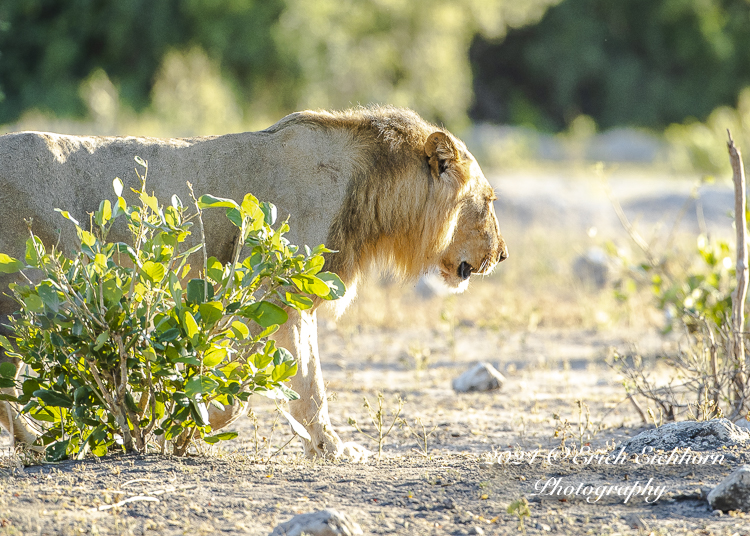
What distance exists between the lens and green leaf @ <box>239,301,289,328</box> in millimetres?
3645

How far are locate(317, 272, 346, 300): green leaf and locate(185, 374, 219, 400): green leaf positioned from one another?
0.58 m

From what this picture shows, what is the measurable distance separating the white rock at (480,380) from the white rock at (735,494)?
321cm

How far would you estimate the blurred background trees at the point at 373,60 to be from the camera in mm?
24844

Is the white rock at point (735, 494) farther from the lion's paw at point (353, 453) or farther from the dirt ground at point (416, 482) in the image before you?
the lion's paw at point (353, 453)

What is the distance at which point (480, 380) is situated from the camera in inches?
260

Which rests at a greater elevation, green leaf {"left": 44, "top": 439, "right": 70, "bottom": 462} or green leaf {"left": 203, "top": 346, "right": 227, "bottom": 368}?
green leaf {"left": 203, "top": 346, "right": 227, "bottom": 368}

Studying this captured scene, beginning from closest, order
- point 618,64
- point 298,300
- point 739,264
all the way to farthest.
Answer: point 298,300 → point 739,264 → point 618,64

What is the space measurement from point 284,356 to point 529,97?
3290 cm

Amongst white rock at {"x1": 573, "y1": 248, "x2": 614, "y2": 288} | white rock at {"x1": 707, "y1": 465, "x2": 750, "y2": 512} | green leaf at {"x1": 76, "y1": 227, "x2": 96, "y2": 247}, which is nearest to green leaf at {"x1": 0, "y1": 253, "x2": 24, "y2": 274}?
green leaf at {"x1": 76, "y1": 227, "x2": 96, "y2": 247}

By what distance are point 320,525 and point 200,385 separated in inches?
33.9

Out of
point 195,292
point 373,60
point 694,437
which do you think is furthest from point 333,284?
point 373,60

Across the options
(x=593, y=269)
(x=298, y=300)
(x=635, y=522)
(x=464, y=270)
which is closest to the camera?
(x=635, y=522)

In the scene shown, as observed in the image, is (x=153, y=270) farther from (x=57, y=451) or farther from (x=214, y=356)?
(x=57, y=451)

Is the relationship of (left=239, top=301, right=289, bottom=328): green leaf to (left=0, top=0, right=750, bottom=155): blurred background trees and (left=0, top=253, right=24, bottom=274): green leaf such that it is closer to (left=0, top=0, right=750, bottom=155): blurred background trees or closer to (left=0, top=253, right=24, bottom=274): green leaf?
(left=0, top=253, right=24, bottom=274): green leaf
